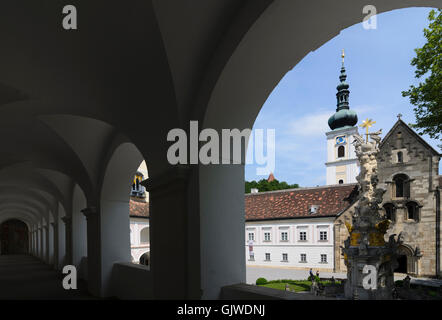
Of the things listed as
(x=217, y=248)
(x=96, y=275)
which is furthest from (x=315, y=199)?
(x=217, y=248)

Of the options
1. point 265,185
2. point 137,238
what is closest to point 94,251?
point 137,238

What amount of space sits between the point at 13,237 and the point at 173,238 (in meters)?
43.3

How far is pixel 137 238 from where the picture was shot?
29141 mm

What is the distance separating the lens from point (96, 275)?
9203mm

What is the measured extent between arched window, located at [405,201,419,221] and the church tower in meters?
25.7

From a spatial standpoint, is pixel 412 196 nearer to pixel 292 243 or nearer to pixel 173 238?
pixel 292 243

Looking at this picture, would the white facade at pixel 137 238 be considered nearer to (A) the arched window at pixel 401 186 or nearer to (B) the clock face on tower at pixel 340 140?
(A) the arched window at pixel 401 186

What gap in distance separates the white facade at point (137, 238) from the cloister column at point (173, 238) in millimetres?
24055

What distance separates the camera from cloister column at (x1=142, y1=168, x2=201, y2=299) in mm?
4406

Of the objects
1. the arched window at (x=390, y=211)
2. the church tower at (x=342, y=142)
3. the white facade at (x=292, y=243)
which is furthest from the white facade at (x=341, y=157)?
the arched window at (x=390, y=211)

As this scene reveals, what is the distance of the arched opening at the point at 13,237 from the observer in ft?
129

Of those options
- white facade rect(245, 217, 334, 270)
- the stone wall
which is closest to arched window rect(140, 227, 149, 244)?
white facade rect(245, 217, 334, 270)

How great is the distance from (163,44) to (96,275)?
7.32m
